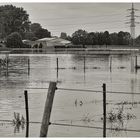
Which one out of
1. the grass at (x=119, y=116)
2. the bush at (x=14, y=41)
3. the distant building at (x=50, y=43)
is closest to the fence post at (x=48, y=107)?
the grass at (x=119, y=116)

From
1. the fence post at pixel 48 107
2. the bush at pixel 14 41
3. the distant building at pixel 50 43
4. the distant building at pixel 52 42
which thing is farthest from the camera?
the distant building at pixel 50 43

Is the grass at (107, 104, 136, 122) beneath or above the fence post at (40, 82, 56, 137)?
beneath

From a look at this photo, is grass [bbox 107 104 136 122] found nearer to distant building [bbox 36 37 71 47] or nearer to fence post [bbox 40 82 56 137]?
fence post [bbox 40 82 56 137]

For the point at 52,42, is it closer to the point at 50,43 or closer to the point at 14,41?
the point at 50,43

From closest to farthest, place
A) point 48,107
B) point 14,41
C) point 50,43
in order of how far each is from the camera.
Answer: point 48,107 < point 14,41 < point 50,43

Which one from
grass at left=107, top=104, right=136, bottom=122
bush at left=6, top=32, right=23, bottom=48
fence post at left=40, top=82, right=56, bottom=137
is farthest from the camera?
bush at left=6, top=32, right=23, bottom=48

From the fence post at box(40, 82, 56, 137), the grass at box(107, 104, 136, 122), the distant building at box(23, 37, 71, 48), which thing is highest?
the distant building at box(23, 37, 71, 48)

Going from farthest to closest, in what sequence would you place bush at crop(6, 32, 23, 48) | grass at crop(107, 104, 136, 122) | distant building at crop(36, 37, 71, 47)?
distant building at crop(36, 37, 71, 47)
bush at crop(6, 32, 23, 48)
grass at crop(107, 104, 136, 122)

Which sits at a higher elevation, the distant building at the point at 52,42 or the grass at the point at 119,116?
the distant building at the point at 52,42

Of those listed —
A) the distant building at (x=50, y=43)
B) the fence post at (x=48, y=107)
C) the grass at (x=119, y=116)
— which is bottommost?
the grass at (x=119, y=116)

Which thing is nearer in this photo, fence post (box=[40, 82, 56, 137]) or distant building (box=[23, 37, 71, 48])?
fence post (box=[40, 82, 56, 137])

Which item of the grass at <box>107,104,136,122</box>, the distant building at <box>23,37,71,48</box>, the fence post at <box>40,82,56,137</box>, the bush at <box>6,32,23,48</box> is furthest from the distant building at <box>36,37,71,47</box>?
the fence post at <box>40,82,56,137</box>

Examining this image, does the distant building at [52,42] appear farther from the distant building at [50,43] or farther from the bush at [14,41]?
the bush at [14,41]

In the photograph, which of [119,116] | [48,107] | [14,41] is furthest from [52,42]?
[48,107]
